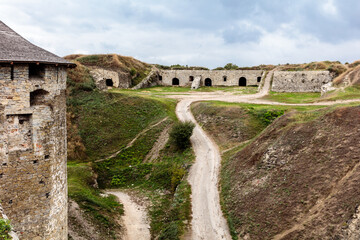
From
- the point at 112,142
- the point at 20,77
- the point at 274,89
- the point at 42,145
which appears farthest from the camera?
the point at 274,89

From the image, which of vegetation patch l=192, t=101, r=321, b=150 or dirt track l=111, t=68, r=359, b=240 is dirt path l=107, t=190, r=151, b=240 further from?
vegetation patch l=192, t=101, r=321, b=150

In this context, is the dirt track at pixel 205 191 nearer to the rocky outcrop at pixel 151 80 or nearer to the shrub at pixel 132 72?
the rocky outcrop at pixel 151 80

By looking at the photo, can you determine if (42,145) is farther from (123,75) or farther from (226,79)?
(226,79)

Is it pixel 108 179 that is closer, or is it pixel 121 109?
pixel 108 179

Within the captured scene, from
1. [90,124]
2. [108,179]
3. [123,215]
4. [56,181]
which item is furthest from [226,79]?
[56,181]

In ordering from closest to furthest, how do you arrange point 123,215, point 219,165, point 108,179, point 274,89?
point 123,215 → point 219,165 → point 108,179 → point 274,89

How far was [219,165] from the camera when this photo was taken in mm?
23156

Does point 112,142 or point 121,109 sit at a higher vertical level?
point 121,109

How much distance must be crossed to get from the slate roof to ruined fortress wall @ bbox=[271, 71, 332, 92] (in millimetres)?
40853

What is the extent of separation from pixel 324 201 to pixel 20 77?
562 inches

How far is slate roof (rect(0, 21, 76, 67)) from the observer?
32.7ft

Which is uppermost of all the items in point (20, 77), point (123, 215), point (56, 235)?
point (20, 77)

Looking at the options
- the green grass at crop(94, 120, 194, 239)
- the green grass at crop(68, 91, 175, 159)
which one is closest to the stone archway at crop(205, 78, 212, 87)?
the green grass at crop(68, 91, 175, 159)

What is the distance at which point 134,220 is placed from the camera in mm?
19312
